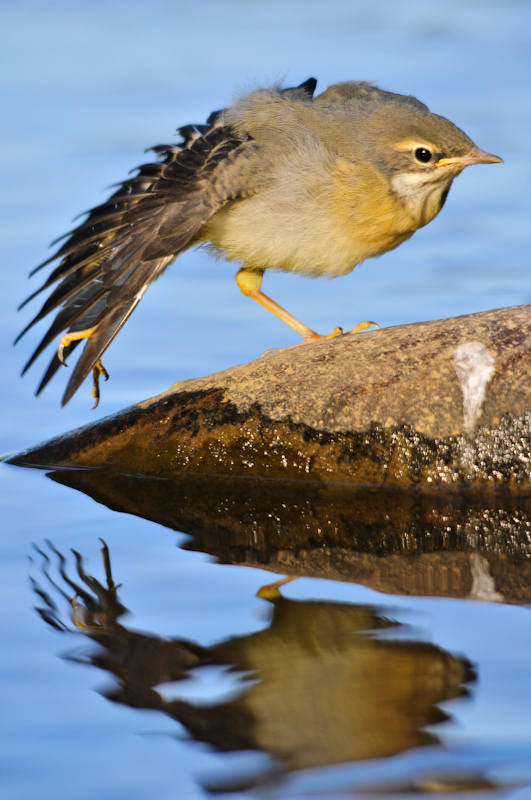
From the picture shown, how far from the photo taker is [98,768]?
9.70 feet

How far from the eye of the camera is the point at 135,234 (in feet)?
21.0

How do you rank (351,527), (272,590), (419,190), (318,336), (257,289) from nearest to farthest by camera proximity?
(272,590) → (351,527) → (419,190) → (318,336) → (257,289)

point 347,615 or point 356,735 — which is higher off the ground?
point 347,615

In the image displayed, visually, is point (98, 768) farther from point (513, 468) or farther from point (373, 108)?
point (373, 108)

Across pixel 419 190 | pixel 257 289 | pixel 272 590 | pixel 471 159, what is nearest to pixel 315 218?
pixel 419 190

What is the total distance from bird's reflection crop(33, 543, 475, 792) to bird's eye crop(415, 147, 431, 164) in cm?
361

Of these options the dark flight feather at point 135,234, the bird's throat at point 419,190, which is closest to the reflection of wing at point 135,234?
the dark flight feather at point 135,234

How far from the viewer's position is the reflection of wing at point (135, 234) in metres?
6.32

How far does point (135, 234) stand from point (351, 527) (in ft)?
8.25

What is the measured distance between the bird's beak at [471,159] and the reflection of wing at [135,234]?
126 cm

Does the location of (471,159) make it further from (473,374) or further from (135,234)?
(135,234)

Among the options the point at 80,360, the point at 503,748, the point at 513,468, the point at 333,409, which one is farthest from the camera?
the point at 80,360

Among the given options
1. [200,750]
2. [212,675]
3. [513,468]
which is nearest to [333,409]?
[513,468]

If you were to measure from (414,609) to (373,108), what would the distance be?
3.99m
